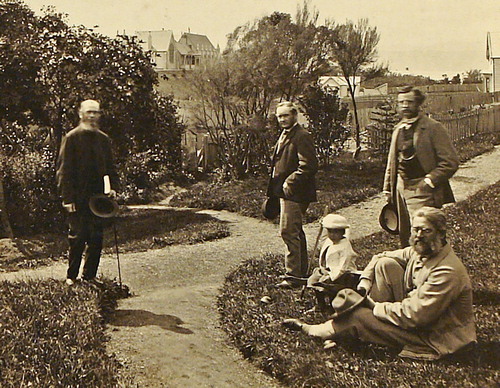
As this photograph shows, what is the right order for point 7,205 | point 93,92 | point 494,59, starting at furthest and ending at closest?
point 7,205
point 93,92
point 494,59

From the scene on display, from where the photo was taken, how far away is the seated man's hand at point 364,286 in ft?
16.8

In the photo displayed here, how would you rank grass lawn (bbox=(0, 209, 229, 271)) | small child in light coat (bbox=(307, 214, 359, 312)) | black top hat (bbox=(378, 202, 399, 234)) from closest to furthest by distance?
small child in light coat (bbox=(307, 214, 359, 312))
black top hat (bbox=(378, 202, 399, 234))
grass lawn (bbox=(0, 209, 229, 271))

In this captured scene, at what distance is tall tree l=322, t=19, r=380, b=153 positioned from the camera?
20078 mm

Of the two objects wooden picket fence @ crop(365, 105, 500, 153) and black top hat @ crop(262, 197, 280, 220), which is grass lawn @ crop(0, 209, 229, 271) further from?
wooden picket fence @ crop(365, 105, 500, 153)

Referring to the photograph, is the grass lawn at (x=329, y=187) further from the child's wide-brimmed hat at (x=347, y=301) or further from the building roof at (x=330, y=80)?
the child's wide-brimmed hat at (x=347, y=301)

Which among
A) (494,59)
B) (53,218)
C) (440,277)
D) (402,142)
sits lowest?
(53,218)

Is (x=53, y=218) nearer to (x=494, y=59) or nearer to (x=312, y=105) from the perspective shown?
(x=312, y=105)

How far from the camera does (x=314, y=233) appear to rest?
38.7 ft

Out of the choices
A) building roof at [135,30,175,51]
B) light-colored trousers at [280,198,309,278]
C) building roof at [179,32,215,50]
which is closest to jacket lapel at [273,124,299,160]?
light-colored trousers at [280,198,309,278]

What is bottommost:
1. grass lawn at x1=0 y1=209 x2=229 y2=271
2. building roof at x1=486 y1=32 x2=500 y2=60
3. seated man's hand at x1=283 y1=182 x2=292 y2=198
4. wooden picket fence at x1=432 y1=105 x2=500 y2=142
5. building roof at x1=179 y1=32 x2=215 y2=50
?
grass lawn at x1=0 y1=209 x2=229 y2=271

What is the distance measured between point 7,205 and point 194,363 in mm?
10868

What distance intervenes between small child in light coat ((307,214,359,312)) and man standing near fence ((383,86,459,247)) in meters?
0.89

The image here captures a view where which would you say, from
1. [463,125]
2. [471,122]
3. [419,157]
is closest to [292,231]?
[419,157]

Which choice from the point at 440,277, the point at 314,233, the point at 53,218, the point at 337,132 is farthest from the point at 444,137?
the point at 337,132
